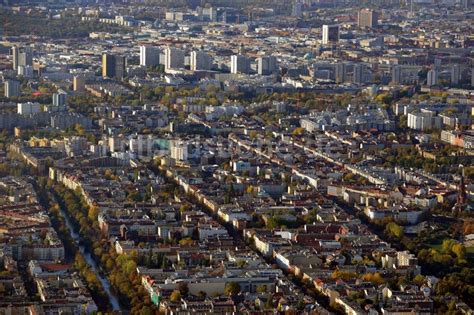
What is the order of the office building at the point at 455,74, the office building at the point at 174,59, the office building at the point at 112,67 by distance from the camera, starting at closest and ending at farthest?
the office building at the point at 112,67, the office building at the point at 455,74, the office building at the point at 174,59

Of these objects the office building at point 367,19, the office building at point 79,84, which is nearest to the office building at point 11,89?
the office building at point 79,84

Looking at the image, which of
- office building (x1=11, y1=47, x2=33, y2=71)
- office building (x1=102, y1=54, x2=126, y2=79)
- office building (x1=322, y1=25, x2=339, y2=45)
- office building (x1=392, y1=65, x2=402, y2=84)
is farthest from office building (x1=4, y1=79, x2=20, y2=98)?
office building (x1=322, y1=25, x2=339, y2=45)

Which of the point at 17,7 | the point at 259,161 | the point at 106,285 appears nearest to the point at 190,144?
the point at 259,161

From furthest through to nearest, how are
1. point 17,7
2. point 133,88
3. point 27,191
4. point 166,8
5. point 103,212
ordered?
point 166,8, point 17,7, point 133,88, point 27,191, point 103,212

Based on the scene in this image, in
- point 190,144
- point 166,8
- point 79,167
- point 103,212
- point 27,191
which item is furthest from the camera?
point 166,8

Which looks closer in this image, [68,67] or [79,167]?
[79,167]

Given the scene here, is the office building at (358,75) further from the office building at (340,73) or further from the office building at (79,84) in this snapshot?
the office building at (79,84)

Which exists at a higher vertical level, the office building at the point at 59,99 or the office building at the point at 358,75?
the office building at the point at 59,99

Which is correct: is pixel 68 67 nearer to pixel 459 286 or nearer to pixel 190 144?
pixel 190 144
